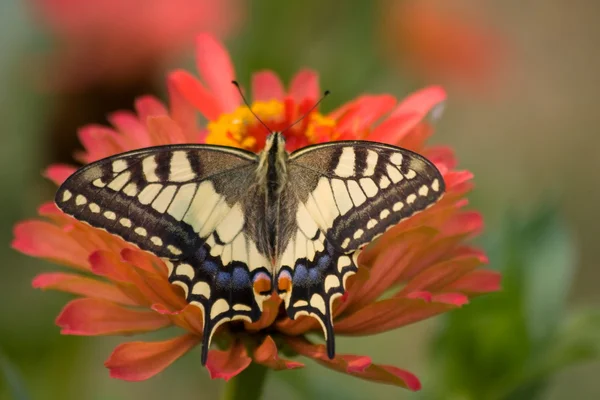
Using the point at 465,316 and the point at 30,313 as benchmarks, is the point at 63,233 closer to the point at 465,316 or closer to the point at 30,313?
the point at 465,316

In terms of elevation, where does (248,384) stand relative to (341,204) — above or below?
below

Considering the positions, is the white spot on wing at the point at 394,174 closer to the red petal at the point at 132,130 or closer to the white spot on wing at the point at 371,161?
the white spot on wing at the point at 371,161

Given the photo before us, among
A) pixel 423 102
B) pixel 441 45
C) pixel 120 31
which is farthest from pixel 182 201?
pixel 441 45

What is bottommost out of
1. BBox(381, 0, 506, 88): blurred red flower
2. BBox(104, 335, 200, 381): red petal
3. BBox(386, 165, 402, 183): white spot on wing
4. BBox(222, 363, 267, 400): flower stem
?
BBox(222, 363, 267, 400): flower stem

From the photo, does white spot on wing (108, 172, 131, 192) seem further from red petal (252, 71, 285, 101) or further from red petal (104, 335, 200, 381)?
red petal (252, 71, 285, 101)

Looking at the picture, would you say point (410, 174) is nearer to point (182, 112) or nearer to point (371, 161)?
point (371, 161)

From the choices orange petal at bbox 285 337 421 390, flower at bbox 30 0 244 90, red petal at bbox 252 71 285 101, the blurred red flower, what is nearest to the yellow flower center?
red petal at bbox 252 71 285 101

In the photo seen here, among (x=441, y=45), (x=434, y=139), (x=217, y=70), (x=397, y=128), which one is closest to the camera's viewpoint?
(x=397, y=128)
